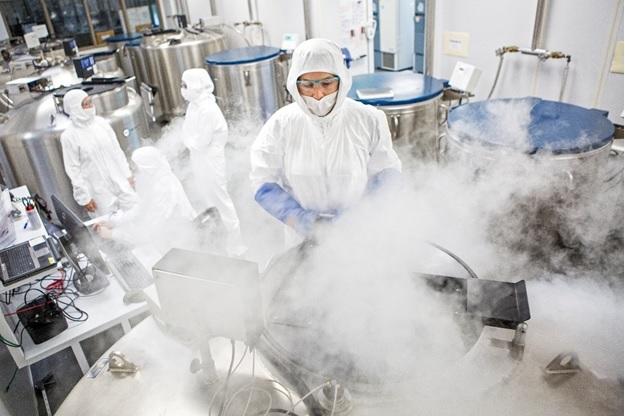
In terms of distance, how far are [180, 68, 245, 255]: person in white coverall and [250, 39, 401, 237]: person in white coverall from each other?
129cm

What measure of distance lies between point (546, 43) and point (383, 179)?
→ 1.06m

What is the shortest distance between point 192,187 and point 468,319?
2.94 meters

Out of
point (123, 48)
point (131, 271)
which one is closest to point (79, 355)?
point (131, 271)

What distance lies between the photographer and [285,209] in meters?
1.43

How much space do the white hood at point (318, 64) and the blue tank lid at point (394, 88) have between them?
0.81 m

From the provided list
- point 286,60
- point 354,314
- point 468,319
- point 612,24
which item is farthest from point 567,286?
point 286,60

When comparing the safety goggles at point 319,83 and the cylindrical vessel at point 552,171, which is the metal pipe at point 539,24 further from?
the safety goggles at point 319,83

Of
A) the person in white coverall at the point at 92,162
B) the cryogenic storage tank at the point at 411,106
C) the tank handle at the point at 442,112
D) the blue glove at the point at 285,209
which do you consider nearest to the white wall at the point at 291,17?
the cryogenic storage tank at the point at 411,106

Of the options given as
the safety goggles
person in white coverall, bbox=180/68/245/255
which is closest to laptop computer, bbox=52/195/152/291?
person in white coverall, bbox=180/68/245/255

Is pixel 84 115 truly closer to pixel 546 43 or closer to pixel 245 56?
pixel 245 56

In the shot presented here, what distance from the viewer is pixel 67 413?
0.98 metres

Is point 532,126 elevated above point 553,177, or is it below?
above

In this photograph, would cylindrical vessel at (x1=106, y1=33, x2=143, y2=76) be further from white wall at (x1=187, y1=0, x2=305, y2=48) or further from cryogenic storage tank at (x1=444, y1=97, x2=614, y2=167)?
cryogenic storage tank at (x1=444, y1=97, x2=614, y2=167)

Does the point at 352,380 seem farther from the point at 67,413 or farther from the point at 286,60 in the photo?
the point at 286,60
